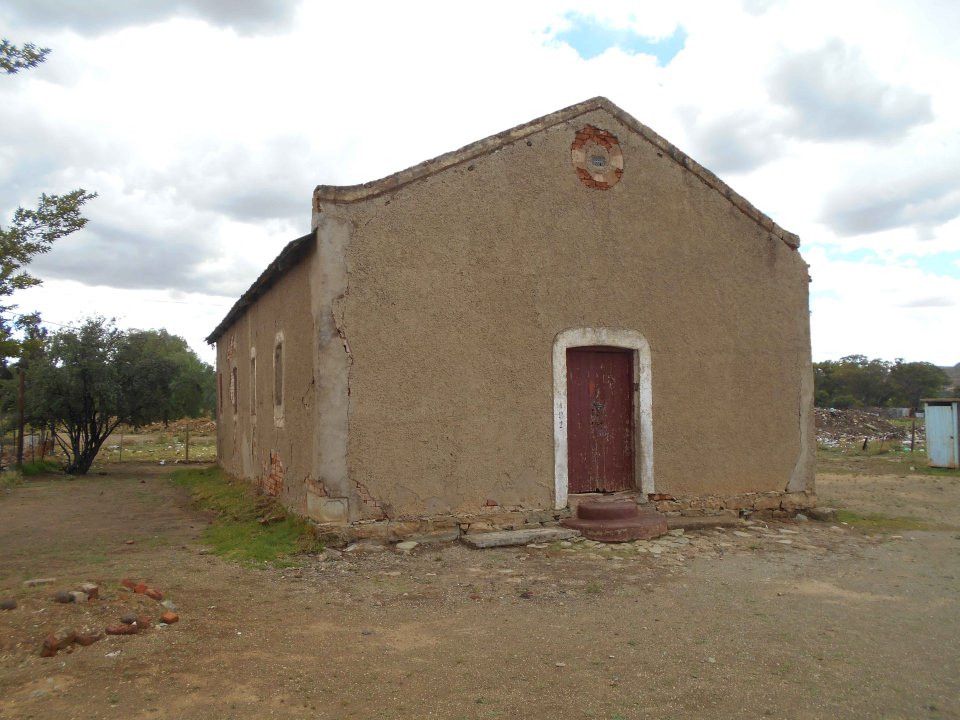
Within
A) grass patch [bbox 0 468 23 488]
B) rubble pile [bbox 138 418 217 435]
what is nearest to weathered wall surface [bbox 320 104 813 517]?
grass patch [bbox 0 468 23 488]

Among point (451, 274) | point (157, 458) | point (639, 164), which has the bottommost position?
point (157, 458)

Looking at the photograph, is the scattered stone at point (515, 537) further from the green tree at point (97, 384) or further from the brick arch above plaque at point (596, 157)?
the green tree at point (97, 384)

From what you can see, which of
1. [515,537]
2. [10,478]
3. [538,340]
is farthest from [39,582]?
[10,478]

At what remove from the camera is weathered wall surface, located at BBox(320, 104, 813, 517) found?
8.19m

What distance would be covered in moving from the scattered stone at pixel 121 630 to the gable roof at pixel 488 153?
4620mm

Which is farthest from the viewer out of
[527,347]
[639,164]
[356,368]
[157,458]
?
[157,458]

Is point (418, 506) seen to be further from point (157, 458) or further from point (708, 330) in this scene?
point (157, 458)

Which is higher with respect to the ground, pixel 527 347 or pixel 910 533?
pixel 527 347

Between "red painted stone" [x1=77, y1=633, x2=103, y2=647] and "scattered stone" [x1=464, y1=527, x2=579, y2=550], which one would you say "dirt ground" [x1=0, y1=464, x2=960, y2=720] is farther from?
"scattered stone" [x1=464, y1=527, x2=579, y2=550]

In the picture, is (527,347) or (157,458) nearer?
(527,347)

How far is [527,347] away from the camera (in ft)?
29.0

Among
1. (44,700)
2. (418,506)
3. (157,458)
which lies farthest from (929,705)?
(157,458)

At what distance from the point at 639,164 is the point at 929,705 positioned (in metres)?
7.40

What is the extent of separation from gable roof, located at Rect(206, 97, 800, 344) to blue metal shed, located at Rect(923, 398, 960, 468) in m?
10.4
